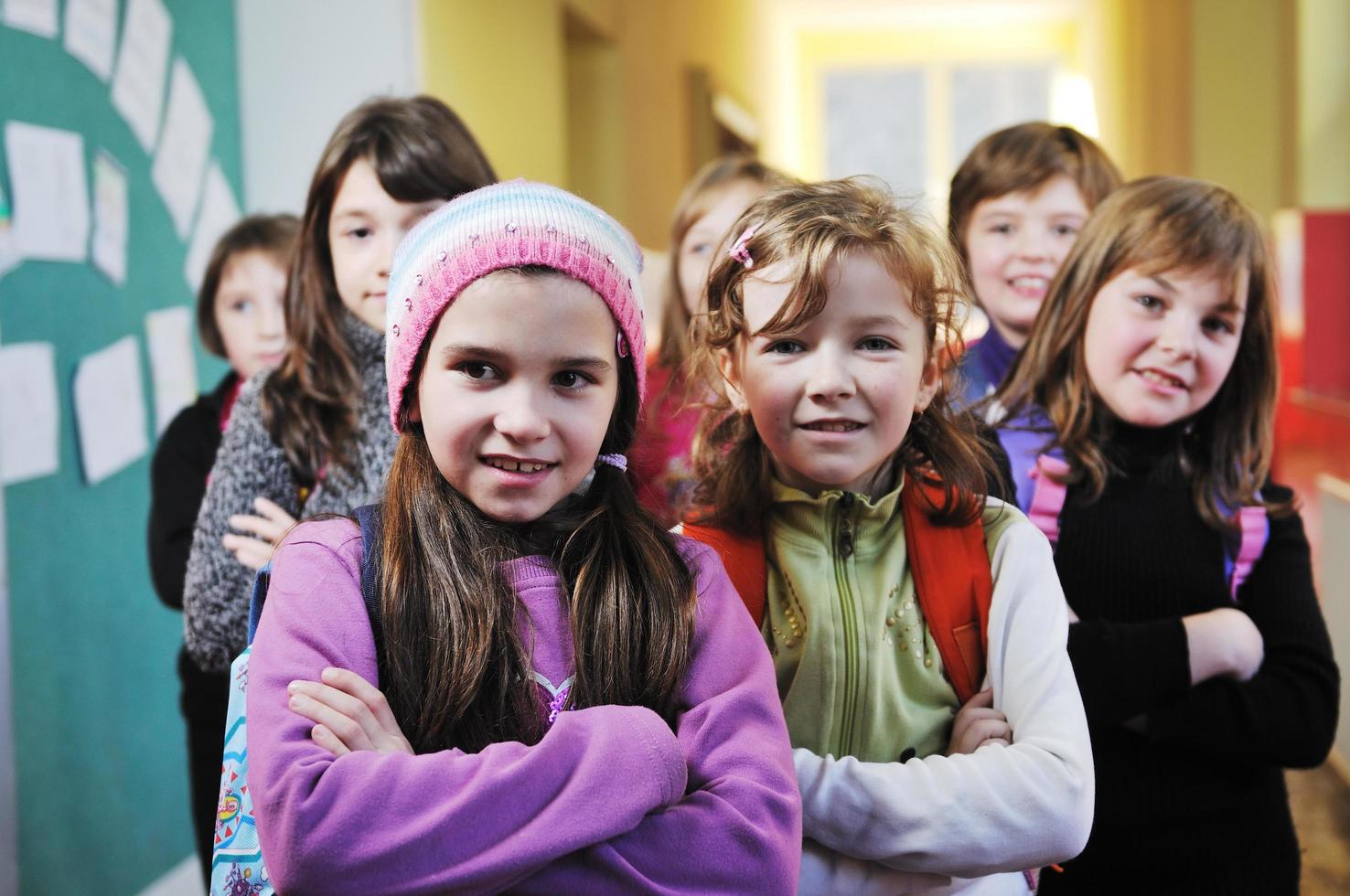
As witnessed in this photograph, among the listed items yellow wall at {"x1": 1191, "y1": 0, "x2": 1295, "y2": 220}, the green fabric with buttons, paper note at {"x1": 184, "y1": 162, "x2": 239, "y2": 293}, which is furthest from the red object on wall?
paper note at {"x1": 184, "y1": 162, "x2": 239, "y2": 293}

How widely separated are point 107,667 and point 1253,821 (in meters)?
2.09

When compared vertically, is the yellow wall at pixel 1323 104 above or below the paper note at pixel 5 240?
above

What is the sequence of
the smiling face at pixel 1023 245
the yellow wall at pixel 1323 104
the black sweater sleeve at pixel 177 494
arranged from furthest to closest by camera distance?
1. the yellow wall at pixel 1323 104
2. the smiling face at pixel 1023 245
3. the black sweater sleeve at pixel 177 494

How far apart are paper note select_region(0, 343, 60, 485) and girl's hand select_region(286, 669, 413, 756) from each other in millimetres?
1416

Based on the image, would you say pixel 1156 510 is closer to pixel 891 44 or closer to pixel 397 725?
pixel 397 725

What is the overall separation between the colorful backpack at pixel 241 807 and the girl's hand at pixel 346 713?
0.22 ft

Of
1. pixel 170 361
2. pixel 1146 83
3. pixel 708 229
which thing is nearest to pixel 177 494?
pixel 170 361

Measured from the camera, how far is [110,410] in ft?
8.02

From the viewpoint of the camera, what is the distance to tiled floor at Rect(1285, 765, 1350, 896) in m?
2.61

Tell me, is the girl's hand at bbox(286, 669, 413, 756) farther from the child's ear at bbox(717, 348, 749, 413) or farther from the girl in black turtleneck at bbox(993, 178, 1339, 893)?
the girl in black turtleneck at bbox(993, 178, 1339, 893)

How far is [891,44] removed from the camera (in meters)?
12.0

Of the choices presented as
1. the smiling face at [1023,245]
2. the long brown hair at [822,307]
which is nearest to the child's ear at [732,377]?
the long brown hair at [822,307]

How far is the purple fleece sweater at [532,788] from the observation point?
93 cm

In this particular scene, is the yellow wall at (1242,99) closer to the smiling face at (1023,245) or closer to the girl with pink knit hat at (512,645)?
the smiling face at (1023,245)
